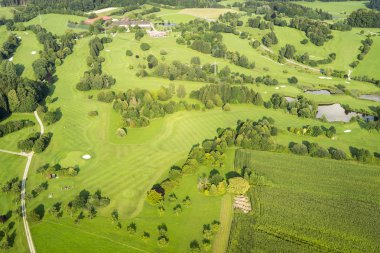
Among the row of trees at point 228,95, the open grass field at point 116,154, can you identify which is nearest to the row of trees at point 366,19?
the row of trees at point 228,95

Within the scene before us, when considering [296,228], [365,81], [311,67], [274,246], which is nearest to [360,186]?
[296,228]

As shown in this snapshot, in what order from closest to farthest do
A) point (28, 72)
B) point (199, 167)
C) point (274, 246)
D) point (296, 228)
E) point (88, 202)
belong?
point (274, 246) → point (296, 228) → point (88, 202) → point (199, 167) → point (28, 72)

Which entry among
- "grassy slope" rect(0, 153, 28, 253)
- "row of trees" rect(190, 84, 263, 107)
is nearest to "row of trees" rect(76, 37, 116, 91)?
"row of trees" rect(190, 84, 263, 107)

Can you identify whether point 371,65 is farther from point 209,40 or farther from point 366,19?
point 209,40

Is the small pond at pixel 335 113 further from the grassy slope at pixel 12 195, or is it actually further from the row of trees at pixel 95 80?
the grassy slope at pixel 12 195

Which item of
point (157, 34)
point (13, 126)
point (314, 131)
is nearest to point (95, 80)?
point (13, 126)

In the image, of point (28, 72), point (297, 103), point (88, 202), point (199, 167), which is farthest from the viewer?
point (28, 72)

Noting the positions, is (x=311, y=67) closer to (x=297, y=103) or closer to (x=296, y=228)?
(x=297, y=103)
